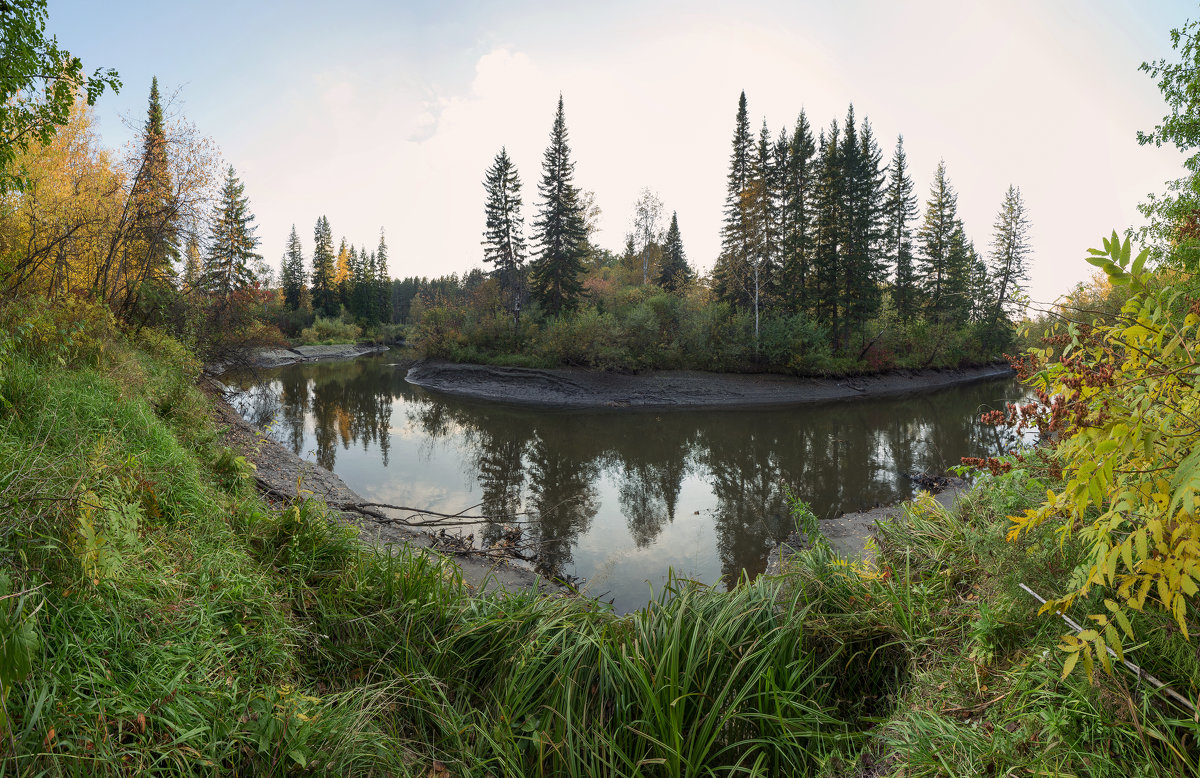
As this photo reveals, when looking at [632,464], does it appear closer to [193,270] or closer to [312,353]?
[193,270]

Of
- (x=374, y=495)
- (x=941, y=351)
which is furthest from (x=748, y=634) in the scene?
(x=941, y=351)

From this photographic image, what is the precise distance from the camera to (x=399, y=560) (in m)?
4.03

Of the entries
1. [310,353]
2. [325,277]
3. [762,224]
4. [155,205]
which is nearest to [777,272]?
[762,224]

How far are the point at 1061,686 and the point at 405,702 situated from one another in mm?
2977

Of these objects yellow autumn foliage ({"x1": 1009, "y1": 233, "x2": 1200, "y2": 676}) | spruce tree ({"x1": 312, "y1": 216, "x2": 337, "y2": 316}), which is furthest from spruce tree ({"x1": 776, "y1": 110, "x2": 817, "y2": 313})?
spruce tree ({"x1": 312, "y1": 216, "x2": 337, "y2": 316})

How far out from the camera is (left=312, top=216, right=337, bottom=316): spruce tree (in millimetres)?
56438

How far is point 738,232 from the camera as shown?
2880 cm

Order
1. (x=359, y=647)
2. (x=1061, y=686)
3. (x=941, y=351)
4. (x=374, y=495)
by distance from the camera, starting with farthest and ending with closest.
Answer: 1. (x=941, y=351)
2. (x=374, y=495)
3. (x=359, y=647)
4. (x=1061, y=686)

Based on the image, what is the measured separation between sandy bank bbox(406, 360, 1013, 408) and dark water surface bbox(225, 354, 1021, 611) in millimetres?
2064

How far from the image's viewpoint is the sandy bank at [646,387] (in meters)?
21.6

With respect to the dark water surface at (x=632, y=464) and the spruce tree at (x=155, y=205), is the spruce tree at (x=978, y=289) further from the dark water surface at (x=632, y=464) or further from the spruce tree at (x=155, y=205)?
the spruce tree at (x=155, y=205)

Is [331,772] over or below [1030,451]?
below

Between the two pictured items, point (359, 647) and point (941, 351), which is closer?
point (359, 647)

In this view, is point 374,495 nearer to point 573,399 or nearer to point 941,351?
point 573,399
